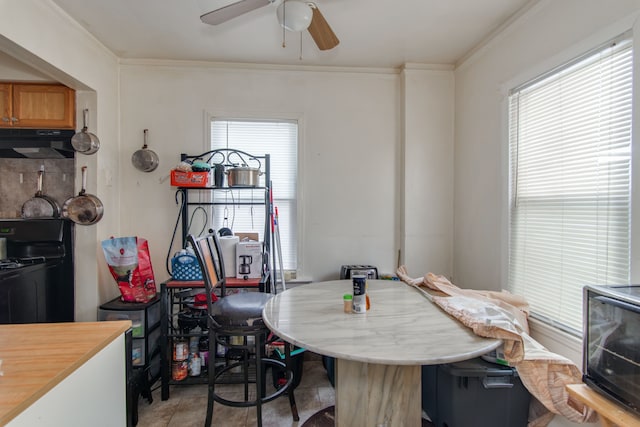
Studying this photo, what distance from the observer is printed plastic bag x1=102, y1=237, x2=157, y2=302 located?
2.19m

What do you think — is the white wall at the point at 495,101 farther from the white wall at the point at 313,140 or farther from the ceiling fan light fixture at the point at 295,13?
the ceiling fan light fixture at the point at 295,13

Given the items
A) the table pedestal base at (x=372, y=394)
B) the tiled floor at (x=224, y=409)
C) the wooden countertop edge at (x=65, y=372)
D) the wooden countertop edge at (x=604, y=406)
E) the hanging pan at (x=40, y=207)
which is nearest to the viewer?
the wooden countertop edge at (x=65, y=372)

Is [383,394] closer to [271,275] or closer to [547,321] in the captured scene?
[547,321]

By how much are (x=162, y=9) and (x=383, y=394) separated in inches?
103

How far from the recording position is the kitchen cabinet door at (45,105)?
2.38 metres

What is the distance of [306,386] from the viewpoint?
235 cm

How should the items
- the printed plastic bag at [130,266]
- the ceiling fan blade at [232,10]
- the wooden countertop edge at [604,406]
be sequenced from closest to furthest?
the wooden countertop edge at [604,406], the ceiling fan blade at [232,10], the printed plastic bag at [130,266]

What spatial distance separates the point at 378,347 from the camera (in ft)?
3.90

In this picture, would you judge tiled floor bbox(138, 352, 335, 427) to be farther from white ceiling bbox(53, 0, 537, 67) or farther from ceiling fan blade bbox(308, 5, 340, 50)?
white ceiling bbox(53, 0, 537, 67)

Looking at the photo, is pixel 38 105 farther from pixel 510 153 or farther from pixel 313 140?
pixel 510 153

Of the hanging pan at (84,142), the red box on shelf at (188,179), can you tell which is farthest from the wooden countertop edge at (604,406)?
the hanging pan at (84,142)

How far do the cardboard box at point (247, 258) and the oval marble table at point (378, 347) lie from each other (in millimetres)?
733

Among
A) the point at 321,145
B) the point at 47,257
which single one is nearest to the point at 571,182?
the point at 321,145

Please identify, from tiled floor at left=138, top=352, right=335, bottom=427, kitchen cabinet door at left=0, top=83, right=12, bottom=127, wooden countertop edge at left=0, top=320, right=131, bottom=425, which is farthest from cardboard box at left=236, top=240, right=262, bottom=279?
kitchen cabinet door at left=0, top=83, right=12, bottom=127
